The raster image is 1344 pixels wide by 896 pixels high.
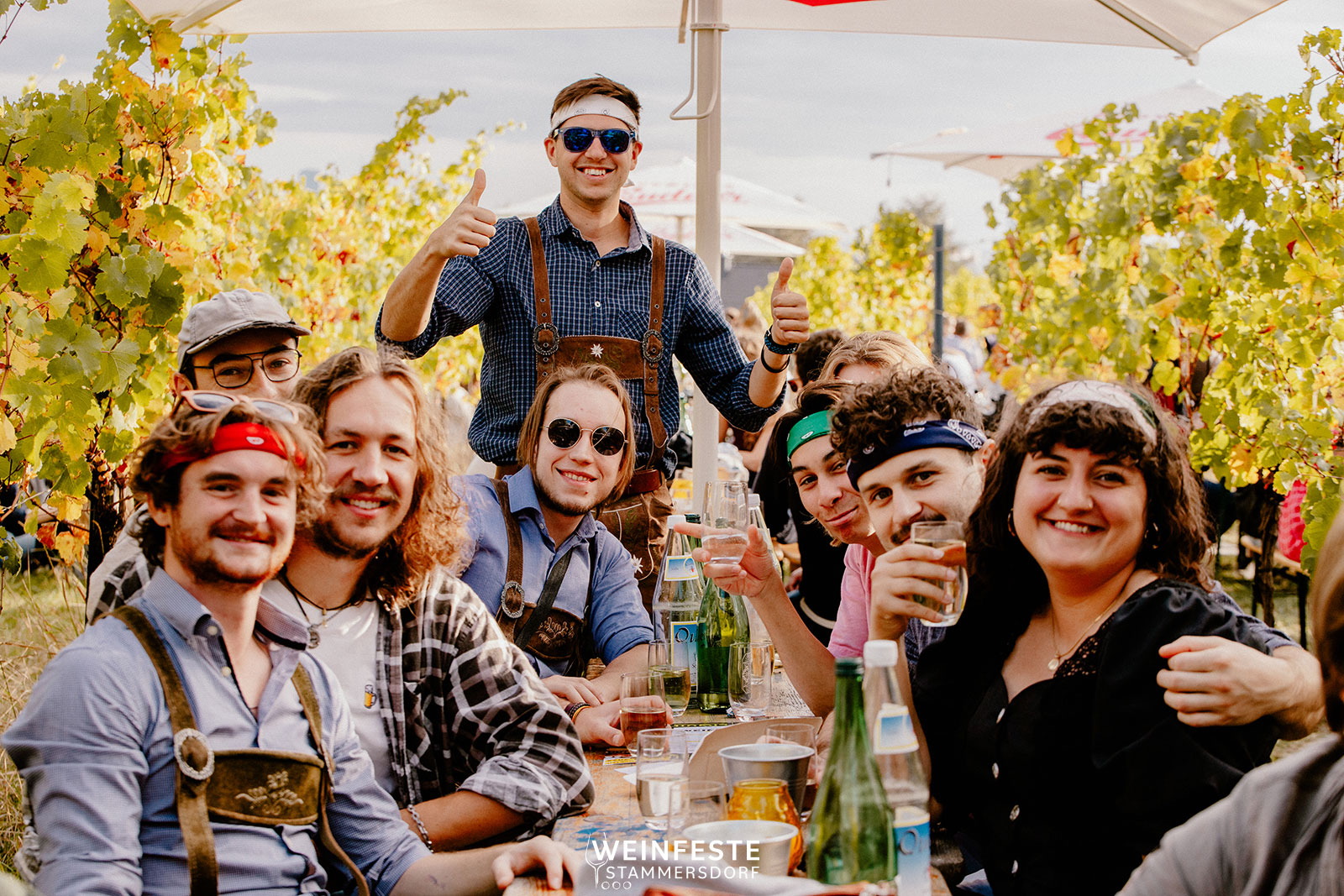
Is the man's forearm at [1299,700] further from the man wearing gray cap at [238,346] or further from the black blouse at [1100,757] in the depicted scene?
the man wearing gray cap at [238,346]

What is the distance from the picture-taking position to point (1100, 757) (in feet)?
5.27

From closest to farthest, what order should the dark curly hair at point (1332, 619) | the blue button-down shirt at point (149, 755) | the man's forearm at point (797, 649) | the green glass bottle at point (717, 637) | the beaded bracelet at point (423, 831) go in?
the dark curly hair at point (1332, 619) → the blue button-down shirt at point (149, 755) → the beaded bracelet at point (423, 831) → the man's forearm at point (797, 649) → the green glass bottle at point (717, 637)

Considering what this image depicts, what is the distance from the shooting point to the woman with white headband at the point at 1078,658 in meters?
1.57

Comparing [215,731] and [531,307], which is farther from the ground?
[531,307]

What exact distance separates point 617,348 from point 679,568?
3.18 feet

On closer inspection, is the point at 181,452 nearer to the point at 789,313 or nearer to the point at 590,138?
the point at 789,313

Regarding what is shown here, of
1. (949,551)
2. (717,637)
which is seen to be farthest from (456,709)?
(949,551)

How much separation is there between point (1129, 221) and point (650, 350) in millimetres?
3386

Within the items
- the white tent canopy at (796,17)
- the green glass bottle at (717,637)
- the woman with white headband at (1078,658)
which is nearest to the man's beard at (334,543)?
the green glass bottle at (717,637)

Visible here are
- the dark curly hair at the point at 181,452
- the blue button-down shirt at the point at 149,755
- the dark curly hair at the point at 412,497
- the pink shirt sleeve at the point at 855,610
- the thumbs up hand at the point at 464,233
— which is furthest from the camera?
the thumbs up hand at the point at 464,233

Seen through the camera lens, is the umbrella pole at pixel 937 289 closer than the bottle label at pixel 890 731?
No

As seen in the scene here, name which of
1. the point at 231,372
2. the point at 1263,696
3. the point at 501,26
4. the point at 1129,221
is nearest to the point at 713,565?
the point at 1263,696

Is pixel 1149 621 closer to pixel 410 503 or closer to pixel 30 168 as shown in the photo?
pixel 410 503

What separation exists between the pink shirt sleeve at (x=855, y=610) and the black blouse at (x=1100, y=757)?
545mm
